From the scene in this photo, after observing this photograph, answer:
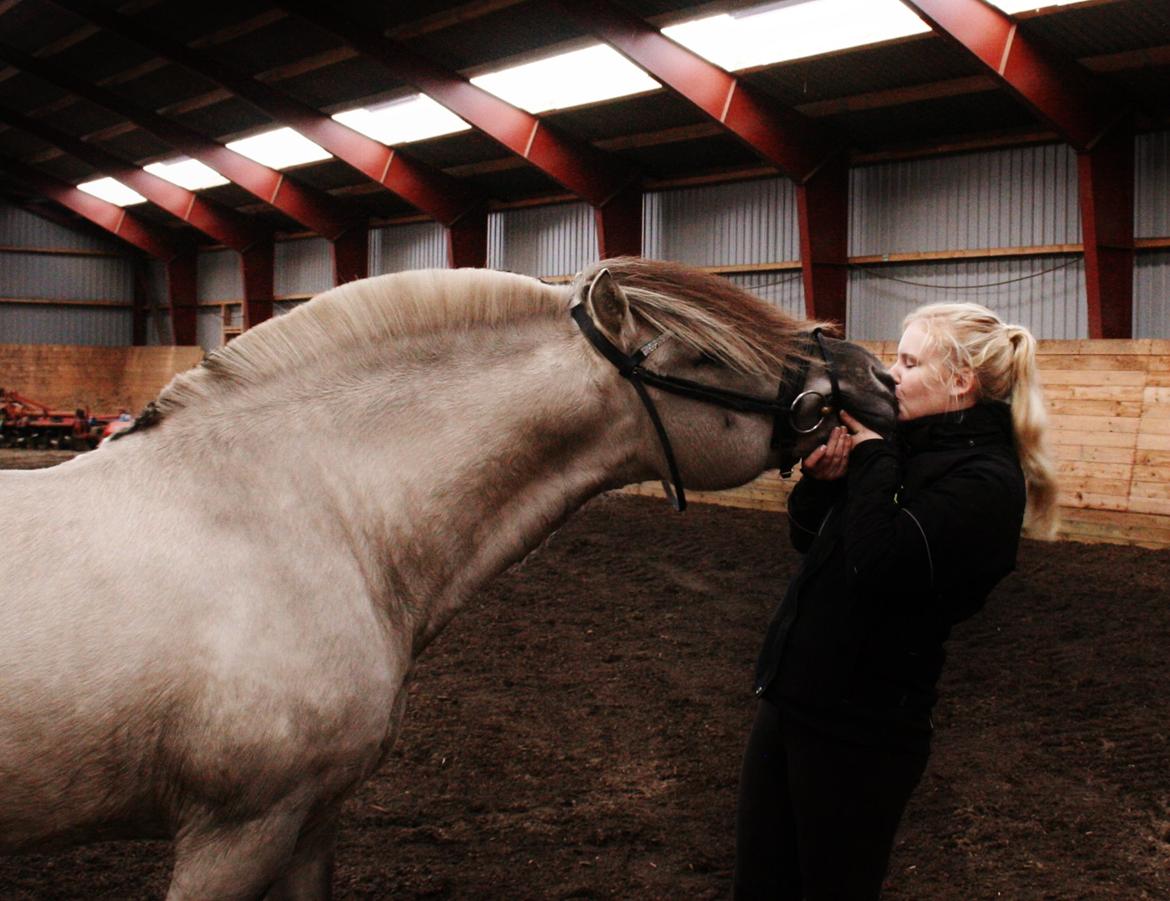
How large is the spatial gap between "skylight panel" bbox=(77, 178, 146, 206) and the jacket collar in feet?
71.5

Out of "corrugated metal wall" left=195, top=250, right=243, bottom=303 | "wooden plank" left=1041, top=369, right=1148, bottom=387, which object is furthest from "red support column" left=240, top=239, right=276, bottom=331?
"wooden plank" left=1041, top=369, right=1148, bottom=387

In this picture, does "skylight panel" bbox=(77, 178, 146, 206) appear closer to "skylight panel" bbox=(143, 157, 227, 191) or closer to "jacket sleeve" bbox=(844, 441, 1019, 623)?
"skylight panel" bbox=(143, 157, 227, 191)

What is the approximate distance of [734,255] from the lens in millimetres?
12906

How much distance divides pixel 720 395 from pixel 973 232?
32.0 ft

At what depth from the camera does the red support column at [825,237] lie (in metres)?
11.2

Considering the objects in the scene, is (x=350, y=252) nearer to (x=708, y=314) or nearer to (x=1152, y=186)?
(x=1152, y=186)

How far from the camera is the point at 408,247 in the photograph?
17516 millimetres

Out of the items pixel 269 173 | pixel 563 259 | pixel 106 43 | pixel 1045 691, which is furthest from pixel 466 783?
pixel 269 173

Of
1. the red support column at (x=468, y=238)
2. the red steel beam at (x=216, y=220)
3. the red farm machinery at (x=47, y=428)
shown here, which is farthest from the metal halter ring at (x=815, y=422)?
the red steel beam at (x=216, y=220)

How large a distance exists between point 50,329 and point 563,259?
1484cm

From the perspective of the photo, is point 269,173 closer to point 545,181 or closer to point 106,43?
point 106,43

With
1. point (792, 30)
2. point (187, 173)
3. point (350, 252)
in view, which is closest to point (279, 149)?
point (350, 252)

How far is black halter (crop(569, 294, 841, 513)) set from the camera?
1.87 m

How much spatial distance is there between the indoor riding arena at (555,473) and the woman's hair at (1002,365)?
284mm
